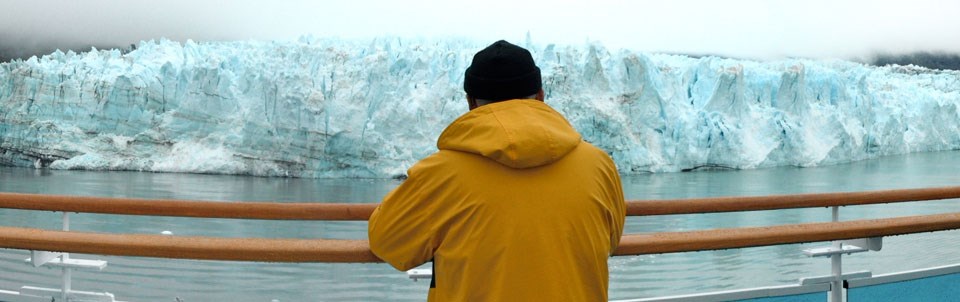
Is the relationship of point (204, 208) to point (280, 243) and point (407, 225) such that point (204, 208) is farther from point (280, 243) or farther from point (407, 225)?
point (407, 225)

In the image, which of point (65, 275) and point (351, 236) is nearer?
point (65, 275)

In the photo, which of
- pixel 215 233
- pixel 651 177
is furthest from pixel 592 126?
pixel 215 233

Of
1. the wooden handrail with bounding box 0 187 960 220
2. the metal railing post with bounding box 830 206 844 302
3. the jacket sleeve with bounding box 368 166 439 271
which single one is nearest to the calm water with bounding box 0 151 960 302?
the metal railing post with bounding box 830 206 844 302

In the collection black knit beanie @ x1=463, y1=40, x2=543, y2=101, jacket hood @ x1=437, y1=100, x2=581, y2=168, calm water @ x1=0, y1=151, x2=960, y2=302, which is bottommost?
calm water @ x1=0, y1=151, x2=960, y2=302

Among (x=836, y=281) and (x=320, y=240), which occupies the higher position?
(x=320, y=240)

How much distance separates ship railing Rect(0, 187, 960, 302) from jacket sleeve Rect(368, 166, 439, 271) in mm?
170

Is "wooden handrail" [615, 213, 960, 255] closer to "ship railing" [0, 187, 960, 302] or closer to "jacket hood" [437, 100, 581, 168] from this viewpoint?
"ship railing" [0, 187, 960, 302]

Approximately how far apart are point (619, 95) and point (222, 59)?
7.46 metres

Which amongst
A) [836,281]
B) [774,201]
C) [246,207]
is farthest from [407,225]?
[836,281]

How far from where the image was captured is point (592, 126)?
52.7 ft

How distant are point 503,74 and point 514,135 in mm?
93

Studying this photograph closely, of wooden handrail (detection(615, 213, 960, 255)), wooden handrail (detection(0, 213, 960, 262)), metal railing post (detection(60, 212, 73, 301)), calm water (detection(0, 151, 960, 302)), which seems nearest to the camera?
wooden handrail (detection(0, 213, 960, 262))

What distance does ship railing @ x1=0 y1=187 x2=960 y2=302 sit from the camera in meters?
1.09

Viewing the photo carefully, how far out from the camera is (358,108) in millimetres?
15445
